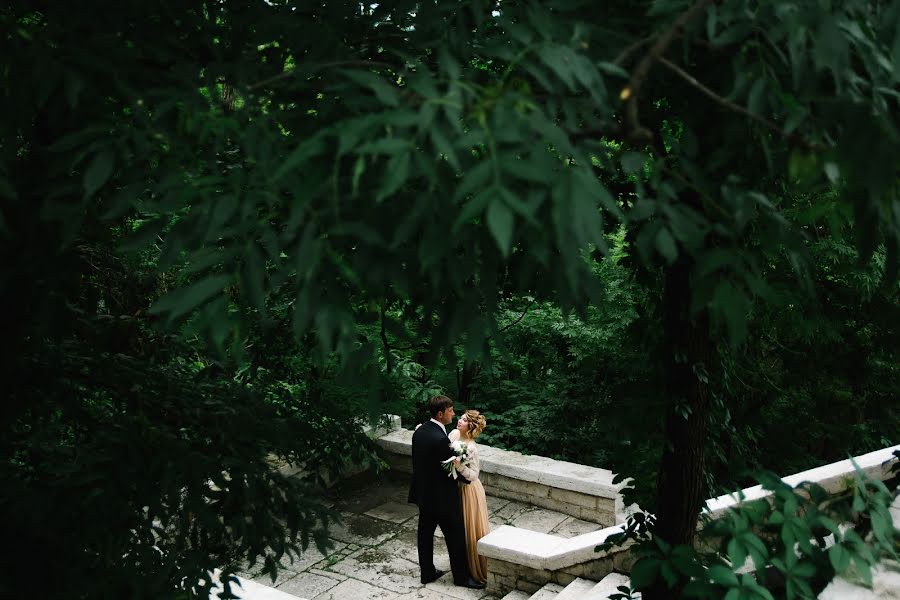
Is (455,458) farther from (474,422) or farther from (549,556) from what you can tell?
(549,556)

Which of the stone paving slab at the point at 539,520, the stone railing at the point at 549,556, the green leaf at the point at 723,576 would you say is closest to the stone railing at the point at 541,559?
the stone railing at the point at 549,556

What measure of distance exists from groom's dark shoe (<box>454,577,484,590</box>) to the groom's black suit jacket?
0.78 meters

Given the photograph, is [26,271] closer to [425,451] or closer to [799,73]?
[799,73]

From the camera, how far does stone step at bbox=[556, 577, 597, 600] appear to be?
613 centimetres

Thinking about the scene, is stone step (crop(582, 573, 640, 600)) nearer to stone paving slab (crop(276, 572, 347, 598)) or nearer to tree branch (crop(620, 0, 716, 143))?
stone paving slab (crop(276, 572, 347, 598))

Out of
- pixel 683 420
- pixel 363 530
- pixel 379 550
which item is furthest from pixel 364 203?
pixel 363 530

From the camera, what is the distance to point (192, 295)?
1.66 meters

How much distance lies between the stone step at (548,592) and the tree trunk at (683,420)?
3.54 m

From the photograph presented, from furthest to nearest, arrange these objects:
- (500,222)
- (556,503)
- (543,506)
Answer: (543,506) → (556,503) → (500,222)

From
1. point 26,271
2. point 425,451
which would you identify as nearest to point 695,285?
point 26,271

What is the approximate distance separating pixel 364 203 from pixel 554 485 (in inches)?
294

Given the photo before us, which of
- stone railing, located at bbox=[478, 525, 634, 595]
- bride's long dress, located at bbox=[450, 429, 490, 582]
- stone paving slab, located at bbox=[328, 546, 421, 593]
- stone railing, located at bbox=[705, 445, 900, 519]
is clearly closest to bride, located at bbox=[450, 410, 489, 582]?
bride's long dress, located at bbox=[450, 429, 490, 582]

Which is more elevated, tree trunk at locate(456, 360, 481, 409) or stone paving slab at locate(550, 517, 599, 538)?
tree trunk at locate(456, 360, 481, 409)

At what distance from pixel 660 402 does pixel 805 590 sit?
5.96ft
